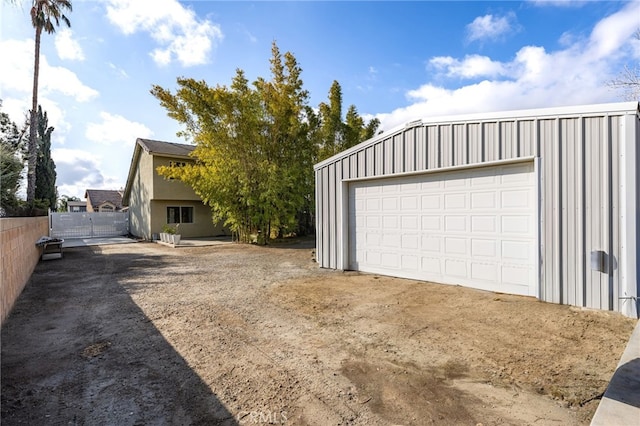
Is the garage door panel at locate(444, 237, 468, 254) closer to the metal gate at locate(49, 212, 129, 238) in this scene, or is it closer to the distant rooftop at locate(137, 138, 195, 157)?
the distant rooftop at locate(137, 138, 195, 157)

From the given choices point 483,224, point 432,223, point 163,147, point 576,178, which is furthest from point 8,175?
point 576,178

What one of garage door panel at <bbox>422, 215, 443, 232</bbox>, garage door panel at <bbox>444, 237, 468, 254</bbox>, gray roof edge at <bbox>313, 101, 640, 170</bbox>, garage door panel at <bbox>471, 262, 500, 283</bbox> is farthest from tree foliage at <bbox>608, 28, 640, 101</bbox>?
garage door panel at <bbox>471, 262, 500, 283</bbox>

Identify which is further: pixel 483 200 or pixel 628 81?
pixel 628 81

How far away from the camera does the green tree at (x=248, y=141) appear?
12875 millimetres

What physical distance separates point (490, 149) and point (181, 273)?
7.37m

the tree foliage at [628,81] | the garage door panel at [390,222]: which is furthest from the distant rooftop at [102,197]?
the tree foliage at [628,81]

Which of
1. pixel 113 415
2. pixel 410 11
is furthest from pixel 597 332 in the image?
pixel 410 11

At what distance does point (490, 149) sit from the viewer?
550 cm

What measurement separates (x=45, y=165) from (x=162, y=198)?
12.3m

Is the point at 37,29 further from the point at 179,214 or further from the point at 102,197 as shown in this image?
the point at 102,197

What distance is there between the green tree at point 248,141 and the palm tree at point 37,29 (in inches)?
248

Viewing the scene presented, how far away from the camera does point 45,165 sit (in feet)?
72.2

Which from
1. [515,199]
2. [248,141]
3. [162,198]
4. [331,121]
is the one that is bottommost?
[515,199]

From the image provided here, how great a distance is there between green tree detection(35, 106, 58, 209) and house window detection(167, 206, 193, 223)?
10869mm
